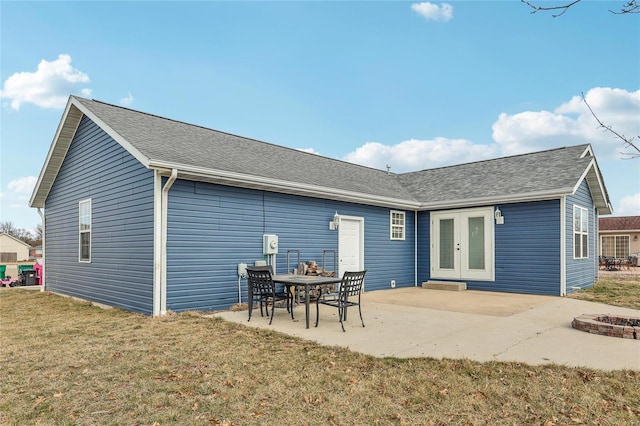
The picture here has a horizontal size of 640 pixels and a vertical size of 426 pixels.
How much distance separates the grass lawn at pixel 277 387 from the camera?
10.3 feet

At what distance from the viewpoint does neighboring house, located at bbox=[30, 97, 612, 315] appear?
7.45m

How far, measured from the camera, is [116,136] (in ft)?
25.6

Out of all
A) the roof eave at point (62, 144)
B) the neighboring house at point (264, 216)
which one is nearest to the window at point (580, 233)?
the neighboring house at point (264, 216)

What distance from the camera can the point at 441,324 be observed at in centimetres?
647

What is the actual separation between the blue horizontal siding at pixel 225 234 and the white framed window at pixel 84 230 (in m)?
3.70

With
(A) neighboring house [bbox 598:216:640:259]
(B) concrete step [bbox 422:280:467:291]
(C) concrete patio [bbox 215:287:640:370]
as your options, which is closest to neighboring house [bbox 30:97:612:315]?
(B) concrete step [bbox 422:280:467:291]

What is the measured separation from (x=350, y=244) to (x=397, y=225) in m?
Answer: 2.27

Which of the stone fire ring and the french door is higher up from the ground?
the french door

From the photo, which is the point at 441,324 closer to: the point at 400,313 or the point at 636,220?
the point at 400,313

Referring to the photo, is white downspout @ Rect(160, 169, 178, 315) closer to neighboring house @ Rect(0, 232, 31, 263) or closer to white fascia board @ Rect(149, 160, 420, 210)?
white fascia board @ Rect(149, 160, 420, 210)

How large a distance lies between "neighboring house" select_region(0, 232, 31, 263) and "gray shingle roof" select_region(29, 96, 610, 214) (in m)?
33.5

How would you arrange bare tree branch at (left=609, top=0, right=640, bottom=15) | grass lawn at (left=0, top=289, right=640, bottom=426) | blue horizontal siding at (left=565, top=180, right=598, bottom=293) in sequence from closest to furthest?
1. bare tree branch at (left=609, top=0, right=640, bottom=15)
2. grass lawn at (left=0, top=289, right=640, bottom=426)
3. blue horizontal siding at (left=565, top=180, right=598, bottom=293)

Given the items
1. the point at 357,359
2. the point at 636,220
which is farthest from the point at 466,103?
the point at 636,220

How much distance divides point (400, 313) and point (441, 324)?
3.77 ft
